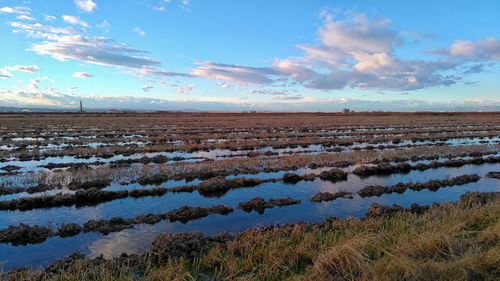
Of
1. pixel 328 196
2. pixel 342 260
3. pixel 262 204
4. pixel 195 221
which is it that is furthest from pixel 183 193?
pixel 342 260

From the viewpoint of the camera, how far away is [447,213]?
22.9ft

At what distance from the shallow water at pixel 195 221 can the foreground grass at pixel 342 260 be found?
1401 mm

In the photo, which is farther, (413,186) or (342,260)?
(413,186)

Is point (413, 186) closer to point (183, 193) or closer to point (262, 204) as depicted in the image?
point (262, 204)

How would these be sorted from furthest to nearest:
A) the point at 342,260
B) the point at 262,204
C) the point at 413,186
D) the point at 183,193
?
the point at 413,186 < the point at 183,193 < the point at 262,204 < the point at 342,260

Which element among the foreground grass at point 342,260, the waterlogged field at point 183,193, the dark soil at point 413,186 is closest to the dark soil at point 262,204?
the waterlogged field at point 183,193

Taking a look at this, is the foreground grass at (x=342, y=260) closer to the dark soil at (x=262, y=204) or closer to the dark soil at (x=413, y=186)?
the dark soil at (x=262, y=204)

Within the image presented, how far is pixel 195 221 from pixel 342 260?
451 cm

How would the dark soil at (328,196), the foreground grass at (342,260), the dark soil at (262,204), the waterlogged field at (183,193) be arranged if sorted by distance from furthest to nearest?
the dark soil at (328,196) < the dark soil at (262,204) < the waterlogged field at (183,193) < the foreground grass at (342,260)

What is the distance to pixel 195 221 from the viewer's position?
7793 millimetres

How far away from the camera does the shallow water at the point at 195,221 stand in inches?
245

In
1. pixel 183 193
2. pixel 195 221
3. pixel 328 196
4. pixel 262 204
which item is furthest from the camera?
pixel 183 193

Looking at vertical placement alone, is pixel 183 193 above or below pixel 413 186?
below

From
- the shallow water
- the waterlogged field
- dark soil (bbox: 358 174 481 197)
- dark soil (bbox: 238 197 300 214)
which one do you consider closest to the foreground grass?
the shallow water
